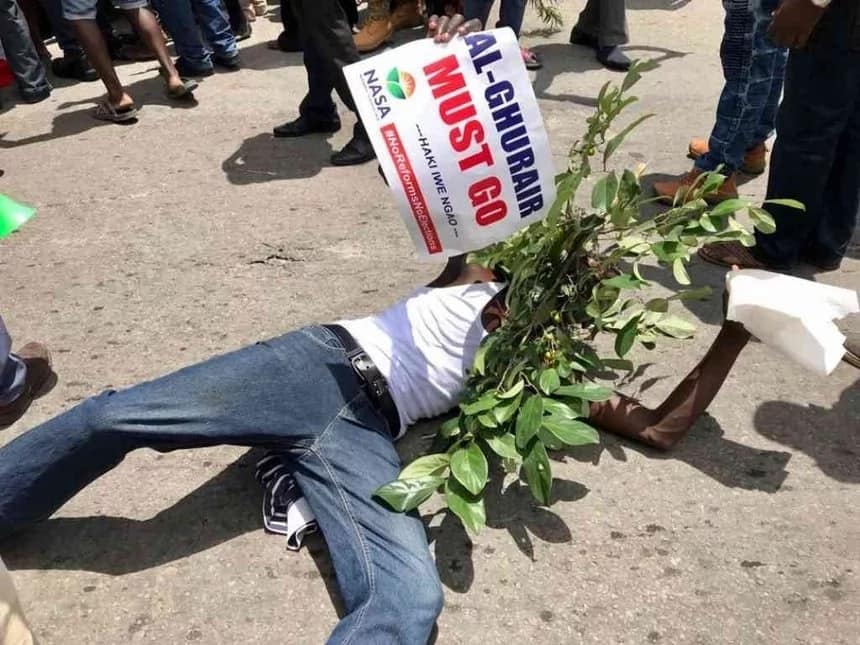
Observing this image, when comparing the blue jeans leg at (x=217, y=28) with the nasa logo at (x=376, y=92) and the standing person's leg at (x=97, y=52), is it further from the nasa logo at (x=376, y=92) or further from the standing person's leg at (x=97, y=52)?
the nasa logo at (x=376, y=92)

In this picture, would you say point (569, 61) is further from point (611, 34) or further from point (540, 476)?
point (540, 476)

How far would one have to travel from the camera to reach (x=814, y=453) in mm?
2115

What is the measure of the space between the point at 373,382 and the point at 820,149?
5.17 feet

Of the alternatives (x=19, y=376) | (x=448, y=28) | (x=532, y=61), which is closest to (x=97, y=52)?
(x=532, y=61)

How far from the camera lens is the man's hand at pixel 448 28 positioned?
1805 millimetres

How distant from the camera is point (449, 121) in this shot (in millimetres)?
1777

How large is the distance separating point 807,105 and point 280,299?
1.77 meters

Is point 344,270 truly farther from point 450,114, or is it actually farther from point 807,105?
point 807,105

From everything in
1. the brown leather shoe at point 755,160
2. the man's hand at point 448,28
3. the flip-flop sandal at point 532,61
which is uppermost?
the man's hand at point 448,28

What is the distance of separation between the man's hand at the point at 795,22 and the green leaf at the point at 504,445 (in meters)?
1.38

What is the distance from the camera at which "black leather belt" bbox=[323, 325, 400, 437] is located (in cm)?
201

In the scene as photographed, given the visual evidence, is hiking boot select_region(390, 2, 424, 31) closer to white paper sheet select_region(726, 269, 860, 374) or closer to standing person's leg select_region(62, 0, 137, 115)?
standing person's leg select_region(62, 0, 137, 115)

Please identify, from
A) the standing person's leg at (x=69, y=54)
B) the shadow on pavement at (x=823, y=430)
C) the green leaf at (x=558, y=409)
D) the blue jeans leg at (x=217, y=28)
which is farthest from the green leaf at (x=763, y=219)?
the standing person's leg at (x=69, y=54)

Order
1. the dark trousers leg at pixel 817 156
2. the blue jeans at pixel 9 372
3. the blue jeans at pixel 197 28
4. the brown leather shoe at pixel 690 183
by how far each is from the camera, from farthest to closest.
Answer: the blue jeans at pixel 197 28, the brown leather shoe at pixel 690 183, the dark trousers leg at pixel 817 156, the blue jeans at pixel 9 372
